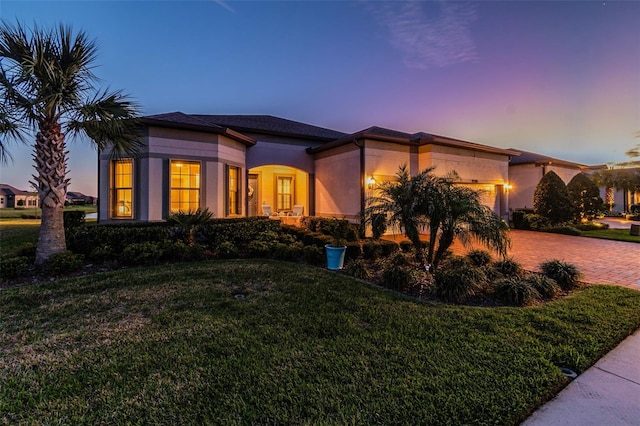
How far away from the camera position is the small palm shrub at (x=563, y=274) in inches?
231

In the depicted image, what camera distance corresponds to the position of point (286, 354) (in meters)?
3.12

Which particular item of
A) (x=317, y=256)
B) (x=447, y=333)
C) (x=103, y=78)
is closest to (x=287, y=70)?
(x=103, y=78)

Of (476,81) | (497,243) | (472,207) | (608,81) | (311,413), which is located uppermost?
(476,81)

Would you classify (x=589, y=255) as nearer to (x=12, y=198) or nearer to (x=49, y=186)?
(x=49, y=186)

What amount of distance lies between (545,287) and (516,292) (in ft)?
3.06

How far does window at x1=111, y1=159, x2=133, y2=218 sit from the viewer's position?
1002cm

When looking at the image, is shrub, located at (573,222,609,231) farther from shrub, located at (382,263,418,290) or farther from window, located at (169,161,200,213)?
window, located at (169,161,200,213)

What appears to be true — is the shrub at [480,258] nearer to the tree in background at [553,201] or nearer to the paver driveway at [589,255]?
A: the paver driveway at [589,255]

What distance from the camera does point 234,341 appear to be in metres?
3.42

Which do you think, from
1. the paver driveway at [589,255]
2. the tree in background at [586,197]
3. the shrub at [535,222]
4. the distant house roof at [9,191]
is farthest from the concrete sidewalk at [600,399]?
the distant house roof at [9,191]

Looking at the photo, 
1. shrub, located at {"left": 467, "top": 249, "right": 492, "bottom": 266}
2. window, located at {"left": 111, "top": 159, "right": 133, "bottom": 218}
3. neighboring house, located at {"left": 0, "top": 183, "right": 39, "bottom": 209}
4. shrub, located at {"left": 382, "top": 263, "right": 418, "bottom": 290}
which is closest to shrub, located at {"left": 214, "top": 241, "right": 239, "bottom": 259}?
window, located at {"left": 111, "top": 159, "right": 133, "bottom": 218}

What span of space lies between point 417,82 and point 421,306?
11774mm

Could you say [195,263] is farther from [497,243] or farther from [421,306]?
[497,243]

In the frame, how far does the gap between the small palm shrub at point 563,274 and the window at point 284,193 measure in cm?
1195
